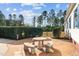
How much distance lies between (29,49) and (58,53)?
27 centimetres

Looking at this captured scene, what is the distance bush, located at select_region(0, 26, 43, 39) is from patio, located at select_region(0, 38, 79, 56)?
1.7 inches

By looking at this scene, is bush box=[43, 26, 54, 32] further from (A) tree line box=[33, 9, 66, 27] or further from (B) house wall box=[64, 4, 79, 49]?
(B) house wall box=[64, 4, 79, 49]

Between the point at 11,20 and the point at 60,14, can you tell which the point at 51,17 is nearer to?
the point at 60,14

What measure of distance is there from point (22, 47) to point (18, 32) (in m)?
0.15

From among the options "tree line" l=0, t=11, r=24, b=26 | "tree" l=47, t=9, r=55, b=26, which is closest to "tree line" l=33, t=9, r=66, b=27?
"tree" l=47, t=9, r=55, b=26

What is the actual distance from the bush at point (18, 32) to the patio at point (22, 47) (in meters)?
0.04

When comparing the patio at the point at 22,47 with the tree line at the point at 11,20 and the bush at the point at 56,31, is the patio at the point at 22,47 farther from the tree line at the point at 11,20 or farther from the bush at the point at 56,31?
the tree line at the point at 11,20

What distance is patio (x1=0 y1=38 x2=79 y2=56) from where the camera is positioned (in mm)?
2412

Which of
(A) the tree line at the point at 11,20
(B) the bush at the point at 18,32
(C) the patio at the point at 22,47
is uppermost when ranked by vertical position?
(A) the tree line at the point at 11,20

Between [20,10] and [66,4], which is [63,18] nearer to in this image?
[66,4]

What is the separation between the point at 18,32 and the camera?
96.4 inches

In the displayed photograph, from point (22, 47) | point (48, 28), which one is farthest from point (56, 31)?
point (22, 47)

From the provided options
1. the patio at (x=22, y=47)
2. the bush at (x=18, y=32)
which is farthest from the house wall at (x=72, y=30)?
the bush at (x=18, y=32)

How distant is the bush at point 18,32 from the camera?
2422 millimetres
